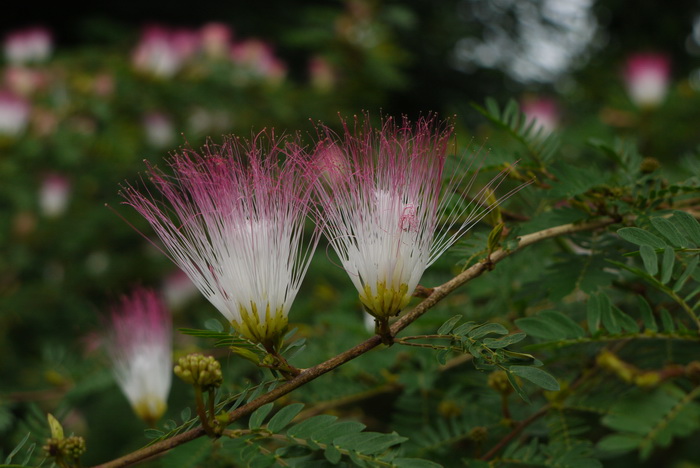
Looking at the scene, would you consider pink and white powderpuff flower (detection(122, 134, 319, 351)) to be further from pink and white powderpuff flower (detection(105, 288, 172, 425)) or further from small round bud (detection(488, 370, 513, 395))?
pink and white powderpuff flower (detection(105, 288, 172, 425))

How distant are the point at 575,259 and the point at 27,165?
4132 millimetres

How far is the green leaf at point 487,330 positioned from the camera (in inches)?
40.4

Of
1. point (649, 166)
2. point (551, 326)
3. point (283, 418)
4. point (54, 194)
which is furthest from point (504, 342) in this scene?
point (54, 194)

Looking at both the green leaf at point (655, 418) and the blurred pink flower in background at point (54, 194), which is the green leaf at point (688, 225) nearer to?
the green leaf at point (655, 418)

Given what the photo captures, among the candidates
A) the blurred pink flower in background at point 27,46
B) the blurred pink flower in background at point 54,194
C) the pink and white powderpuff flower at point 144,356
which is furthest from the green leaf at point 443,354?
the blurred pink flower in background at point 27,46

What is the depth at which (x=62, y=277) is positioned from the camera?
4832 millimetres

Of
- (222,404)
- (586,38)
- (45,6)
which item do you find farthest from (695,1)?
(45,6)

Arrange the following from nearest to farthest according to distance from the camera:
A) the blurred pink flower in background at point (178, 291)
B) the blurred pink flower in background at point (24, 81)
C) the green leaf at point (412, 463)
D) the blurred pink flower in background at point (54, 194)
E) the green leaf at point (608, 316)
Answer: the green leaf at point (412, 463), the green leaf at point (608, 316), the blurred pink flower in background at point (178, 291), the blurred pink flower in background at point (54, 194), the blurred pink flower in background at point (24, 81)

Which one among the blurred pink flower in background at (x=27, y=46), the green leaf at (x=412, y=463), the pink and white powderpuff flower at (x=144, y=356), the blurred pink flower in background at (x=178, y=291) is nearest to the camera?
the green leaf at (x=412, y=463)

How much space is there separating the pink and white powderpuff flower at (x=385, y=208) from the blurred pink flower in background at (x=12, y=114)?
3807mm

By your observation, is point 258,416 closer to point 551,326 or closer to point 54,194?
point 551,326

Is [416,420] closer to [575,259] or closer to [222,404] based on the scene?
[575,259]

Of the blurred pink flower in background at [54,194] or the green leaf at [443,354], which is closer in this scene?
the green leaf at [443,354]

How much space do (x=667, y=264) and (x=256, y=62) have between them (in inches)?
187
